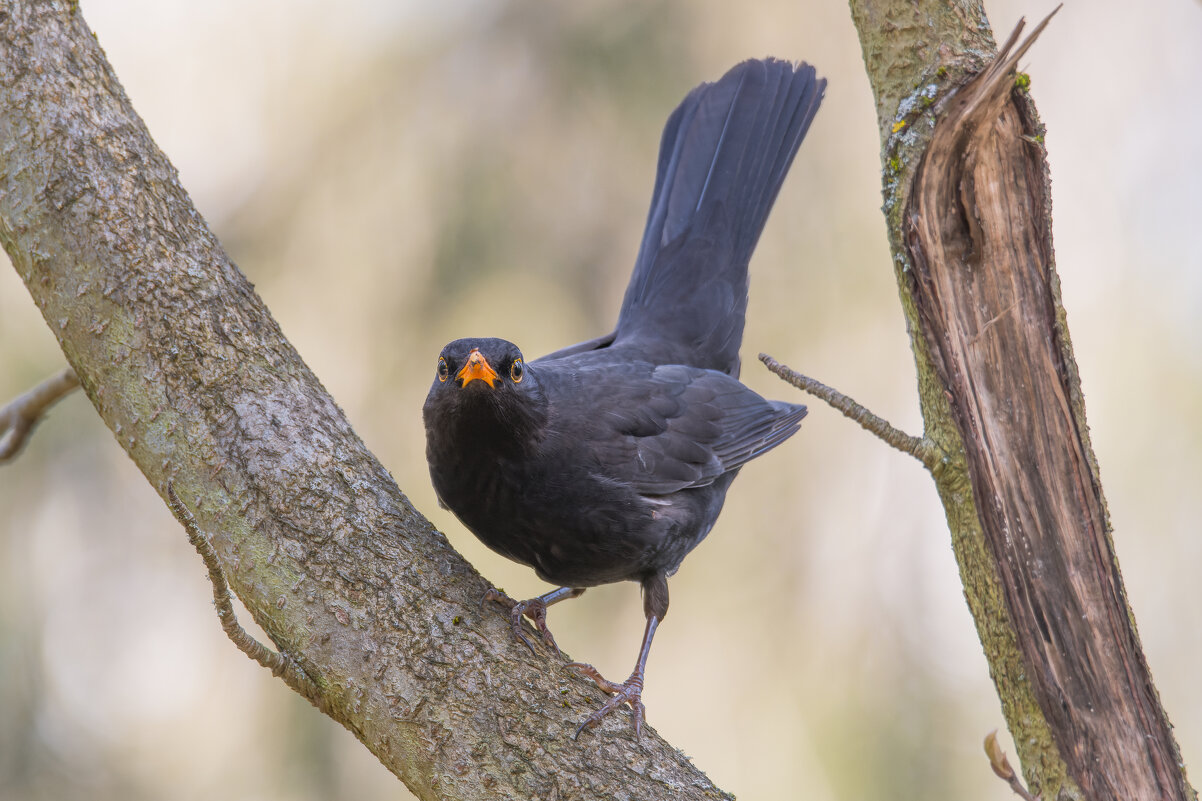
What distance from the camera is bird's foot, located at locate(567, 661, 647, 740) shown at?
2.31m

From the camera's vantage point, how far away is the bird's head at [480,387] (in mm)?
2754

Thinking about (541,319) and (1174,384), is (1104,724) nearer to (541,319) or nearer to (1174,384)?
(1174,384)

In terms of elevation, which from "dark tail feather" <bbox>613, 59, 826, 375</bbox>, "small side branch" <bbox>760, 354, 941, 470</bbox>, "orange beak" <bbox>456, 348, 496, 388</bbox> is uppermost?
"dark tail feather" <bbox>613, 59, 826, 375</bbox>

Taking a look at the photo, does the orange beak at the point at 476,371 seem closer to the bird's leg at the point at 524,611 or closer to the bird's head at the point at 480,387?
the bird's head at the point at 480,387

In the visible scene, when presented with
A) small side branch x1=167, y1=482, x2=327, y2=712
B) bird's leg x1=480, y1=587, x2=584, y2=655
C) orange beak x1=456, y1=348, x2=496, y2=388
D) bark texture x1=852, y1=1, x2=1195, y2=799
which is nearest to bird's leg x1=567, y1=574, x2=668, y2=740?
bird's leg x1=480, y1=587, x2=584, y2=655

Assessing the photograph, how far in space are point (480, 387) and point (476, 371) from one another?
6cm

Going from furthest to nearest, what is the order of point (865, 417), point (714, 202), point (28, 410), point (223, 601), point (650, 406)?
point (714, 202) < point (650, 406) < point (28, 410) < point (865, 417) < point (223, 601)

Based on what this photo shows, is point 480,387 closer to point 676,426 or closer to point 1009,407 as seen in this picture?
point 676,426

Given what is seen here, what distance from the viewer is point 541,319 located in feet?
17.2

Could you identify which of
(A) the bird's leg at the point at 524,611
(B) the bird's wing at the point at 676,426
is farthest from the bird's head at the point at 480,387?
(A) the bird's leg at the point at 524,611

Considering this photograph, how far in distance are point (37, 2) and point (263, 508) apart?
1382 millimetres

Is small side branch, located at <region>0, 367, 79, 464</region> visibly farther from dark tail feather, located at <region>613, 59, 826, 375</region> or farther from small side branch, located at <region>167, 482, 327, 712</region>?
dark tail feather, located at <region>613, 59, 826, 375</region>

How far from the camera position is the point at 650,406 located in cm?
346

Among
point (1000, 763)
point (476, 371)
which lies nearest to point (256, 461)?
point (476, 371)
